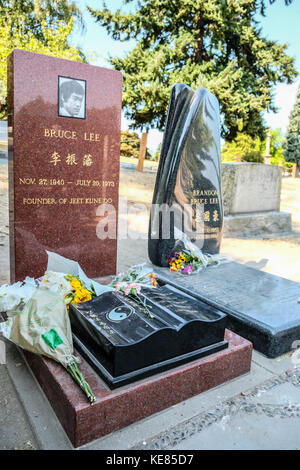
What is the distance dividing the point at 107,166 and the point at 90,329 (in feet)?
7.14

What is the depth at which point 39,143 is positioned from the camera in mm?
3496

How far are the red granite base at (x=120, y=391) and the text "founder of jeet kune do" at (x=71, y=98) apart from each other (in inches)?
91.7

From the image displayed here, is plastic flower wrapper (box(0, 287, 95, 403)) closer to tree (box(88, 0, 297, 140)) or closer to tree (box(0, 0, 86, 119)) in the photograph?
tree (box(88, 0, 297, 140))

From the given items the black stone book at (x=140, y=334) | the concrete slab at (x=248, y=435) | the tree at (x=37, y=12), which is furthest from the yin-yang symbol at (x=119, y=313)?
the tree at (x=37, y=12)

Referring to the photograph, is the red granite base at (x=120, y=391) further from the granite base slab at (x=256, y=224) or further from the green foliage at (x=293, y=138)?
the green foliage at (x=293, y=138)

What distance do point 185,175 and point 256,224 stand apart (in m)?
3.92

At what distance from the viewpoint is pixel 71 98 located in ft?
11.8

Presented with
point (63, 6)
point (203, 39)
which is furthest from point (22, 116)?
point (63, 6)

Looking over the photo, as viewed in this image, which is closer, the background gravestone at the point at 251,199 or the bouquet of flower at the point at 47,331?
the bouquet of flower at the point at 47,331

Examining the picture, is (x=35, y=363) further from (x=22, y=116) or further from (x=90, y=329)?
(x=22, y=116)

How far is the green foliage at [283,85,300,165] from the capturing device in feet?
81.3

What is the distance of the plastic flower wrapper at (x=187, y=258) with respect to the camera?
4027mm

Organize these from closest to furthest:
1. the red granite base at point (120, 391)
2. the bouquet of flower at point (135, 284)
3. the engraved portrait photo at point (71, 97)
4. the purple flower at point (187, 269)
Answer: the red granite base at point (120, 391)
the bouquet of flower at point (135, 284)
the engraved portrait photo at point (71, 97)
the purple flower at point (187, 269)

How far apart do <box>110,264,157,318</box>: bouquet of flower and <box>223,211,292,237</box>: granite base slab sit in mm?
4068
